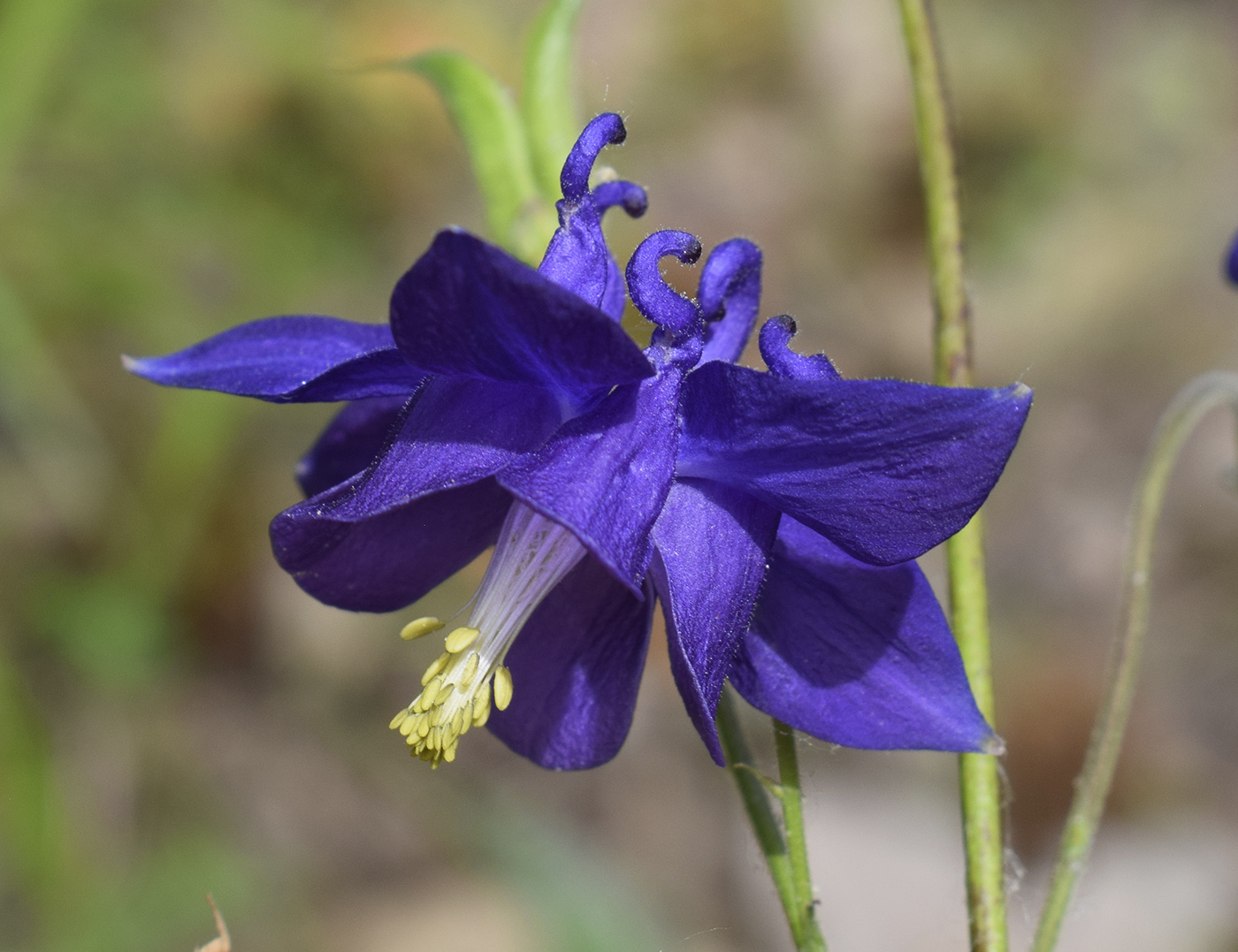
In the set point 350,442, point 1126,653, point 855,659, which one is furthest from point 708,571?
point 1126,653

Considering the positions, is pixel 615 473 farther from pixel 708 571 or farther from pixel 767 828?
pixel 767 828

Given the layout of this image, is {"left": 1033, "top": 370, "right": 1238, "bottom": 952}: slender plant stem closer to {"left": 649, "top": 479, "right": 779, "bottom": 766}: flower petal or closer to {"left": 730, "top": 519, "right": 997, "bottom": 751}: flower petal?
{"left": 730, "top": 519, "right": 997, "bottom": 751}: flower petal

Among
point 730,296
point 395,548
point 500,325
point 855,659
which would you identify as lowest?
point 395,548

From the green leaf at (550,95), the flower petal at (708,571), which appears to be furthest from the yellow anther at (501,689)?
the green leaf at (550,95)

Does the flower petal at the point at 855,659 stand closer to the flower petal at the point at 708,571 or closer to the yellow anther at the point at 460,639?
the flower petal at the point at 708,571

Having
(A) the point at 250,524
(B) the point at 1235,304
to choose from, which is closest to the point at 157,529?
(A) the point at 250,524

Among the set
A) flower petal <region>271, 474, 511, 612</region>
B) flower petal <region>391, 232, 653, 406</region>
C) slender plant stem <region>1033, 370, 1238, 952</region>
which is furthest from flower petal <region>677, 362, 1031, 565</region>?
slender plant stem <region>1033, 370, 1238, 952</region>
